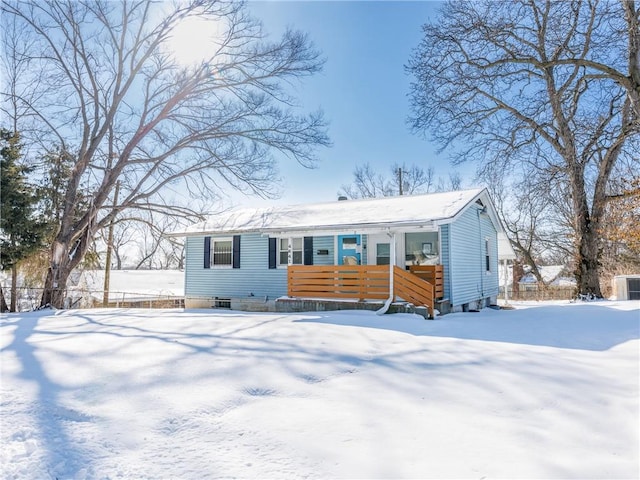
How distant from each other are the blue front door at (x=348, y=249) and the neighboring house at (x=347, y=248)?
3cm

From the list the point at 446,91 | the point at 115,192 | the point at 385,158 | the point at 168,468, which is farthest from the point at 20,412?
the point at 385,158

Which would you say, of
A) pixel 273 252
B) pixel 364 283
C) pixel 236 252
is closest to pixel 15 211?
pixel 236 252

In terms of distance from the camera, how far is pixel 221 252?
1469 cm

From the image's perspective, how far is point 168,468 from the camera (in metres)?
2.34

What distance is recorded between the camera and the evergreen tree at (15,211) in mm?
14406

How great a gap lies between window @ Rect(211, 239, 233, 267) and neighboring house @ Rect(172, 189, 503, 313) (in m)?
0.04

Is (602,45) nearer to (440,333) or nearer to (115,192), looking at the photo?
(440,333)

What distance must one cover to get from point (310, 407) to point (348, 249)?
9458 millimetres

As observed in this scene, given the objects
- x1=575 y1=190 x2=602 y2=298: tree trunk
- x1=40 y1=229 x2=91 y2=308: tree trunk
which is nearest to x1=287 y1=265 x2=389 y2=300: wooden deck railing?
x1=40 y1=229 x2=91 y2=308: tree trunk

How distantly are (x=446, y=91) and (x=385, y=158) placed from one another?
19131mm

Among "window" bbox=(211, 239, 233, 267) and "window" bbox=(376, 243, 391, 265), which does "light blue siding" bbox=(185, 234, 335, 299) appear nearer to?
"window" bbox=(211, 239, 233, 267)

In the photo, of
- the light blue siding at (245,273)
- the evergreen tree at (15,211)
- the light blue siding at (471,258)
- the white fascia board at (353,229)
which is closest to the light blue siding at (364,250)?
the white fascia board at (353,229)

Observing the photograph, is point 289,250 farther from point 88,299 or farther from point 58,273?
point 88,299

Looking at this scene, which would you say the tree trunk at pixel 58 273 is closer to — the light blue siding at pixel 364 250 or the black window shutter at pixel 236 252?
the black window shutter at pixel 236 252
